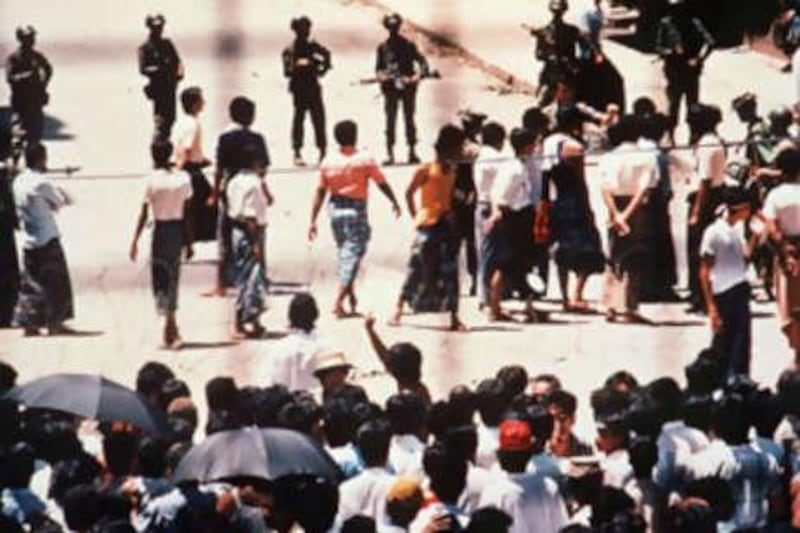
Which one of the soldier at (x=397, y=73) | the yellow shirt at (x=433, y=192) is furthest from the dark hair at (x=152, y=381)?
the soldier at (x=397, y=73)

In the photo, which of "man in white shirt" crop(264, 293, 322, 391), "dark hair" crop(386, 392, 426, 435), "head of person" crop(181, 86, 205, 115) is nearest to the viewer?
"dark hair" crop(386, 392, 426, 435)

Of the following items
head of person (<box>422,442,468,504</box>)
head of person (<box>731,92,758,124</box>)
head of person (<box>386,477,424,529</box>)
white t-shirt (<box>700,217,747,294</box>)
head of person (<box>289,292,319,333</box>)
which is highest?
head of person (<box>731,92,758,124</box>)

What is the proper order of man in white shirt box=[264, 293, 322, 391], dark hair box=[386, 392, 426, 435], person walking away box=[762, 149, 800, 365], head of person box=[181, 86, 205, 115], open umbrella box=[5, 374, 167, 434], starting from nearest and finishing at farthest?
1. dark hair box=[386, 392, 426, 435]
2. open umbrella box=[5, 374, 167, 434]
3. man in white shirt box=[264, 293, 322, 391]
4. person walking away box=[762, 149, 800, 365]
5. head of person box=[181, 86, 205, 115]

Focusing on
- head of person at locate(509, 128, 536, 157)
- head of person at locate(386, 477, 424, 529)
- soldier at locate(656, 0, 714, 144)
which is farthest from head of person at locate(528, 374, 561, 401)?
soldier at locate(656, 0, 714, 144)

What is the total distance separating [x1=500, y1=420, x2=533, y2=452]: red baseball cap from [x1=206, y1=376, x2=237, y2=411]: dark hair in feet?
3.45

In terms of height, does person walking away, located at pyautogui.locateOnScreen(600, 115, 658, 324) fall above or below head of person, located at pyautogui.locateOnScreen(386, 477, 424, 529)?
above

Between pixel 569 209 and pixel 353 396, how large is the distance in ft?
9.95

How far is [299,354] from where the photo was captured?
35.2 ft

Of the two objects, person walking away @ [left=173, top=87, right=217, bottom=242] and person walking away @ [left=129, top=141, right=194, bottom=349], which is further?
person walking away @ [left=173, top=87, right=217, bottom=242]

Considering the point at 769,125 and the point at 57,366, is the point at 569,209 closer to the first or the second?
the point at 769,125

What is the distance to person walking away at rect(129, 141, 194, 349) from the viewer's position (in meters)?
12.4

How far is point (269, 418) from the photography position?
389 inches

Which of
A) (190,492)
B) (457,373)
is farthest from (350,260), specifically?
(190,492)

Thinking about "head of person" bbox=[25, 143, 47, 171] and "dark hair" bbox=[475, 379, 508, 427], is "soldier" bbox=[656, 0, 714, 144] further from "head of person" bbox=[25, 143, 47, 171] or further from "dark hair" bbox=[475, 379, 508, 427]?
"dark hair" bbox=[475, 379, 508, 427]
